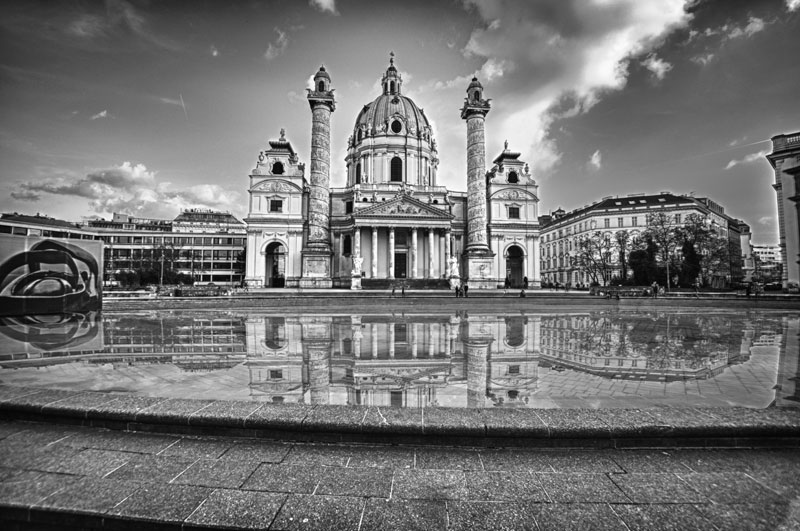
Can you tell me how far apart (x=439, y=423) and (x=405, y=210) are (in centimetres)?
4353

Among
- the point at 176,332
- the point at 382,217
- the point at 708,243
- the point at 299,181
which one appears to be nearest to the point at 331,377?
the point at 176,332

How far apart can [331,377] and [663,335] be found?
9443 millimetres

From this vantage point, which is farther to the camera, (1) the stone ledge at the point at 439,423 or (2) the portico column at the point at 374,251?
(2) the portico column at the point at 374,251

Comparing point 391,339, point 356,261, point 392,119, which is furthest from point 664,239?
point 391,339

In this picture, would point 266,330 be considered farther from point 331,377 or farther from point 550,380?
point 550,380

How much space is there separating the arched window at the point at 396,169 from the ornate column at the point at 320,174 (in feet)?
40.3

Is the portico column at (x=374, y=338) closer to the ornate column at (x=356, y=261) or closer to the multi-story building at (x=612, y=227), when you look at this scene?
the ornate column at (x=356, y=261)

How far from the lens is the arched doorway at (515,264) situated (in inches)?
2065

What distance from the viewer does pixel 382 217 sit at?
148ft

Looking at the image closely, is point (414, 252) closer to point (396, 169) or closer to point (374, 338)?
point (396, 169)

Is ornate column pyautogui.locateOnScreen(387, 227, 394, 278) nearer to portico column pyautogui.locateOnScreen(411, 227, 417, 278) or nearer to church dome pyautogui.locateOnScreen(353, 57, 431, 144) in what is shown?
portico column pyautogui.locateOnScreen(411, 227, 417, 278)

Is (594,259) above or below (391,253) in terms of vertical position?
below

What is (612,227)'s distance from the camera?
215 feet

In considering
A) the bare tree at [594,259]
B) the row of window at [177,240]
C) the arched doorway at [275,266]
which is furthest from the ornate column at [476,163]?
the row of window at [177,240]
